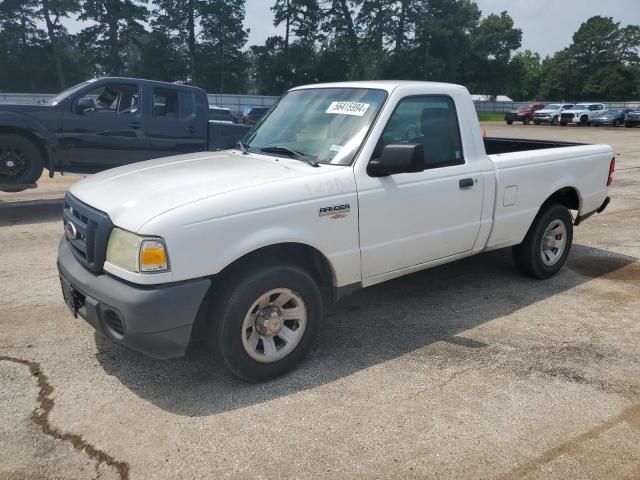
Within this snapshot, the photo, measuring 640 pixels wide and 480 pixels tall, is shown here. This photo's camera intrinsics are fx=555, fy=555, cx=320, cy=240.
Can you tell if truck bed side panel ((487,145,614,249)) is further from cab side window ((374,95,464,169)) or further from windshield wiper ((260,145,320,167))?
windshield wiper ((260,145,320,167))

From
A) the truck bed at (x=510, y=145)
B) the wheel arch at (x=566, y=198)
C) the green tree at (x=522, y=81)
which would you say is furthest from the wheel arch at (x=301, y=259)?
the green tree at (x=522, y=81)

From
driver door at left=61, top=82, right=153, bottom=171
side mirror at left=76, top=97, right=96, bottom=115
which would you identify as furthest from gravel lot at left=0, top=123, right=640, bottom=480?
side mirror at left=76, top=97, right=96, bottom=115

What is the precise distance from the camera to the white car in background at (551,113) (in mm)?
40031

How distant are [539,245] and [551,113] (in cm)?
3925

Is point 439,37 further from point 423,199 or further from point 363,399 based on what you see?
point 363,399

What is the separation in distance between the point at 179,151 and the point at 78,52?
172ft

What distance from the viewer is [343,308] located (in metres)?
4.80

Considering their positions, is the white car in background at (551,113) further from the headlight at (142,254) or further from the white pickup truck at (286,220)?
the headlight at (142,254)

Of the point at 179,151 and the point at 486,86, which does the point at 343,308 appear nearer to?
the point at 179,151

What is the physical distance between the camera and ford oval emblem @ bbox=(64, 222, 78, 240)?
11.7 feet

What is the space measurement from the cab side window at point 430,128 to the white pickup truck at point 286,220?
0.01 metres

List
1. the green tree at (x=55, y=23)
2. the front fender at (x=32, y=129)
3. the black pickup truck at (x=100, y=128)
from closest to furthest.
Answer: the front fender at (x=32, y=129)
the black pickup truck at (x=100, y=128)
the green tree at (x=55, y=23)

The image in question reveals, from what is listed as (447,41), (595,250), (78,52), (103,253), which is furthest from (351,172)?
(447,41)

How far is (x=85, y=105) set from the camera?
878 cm
